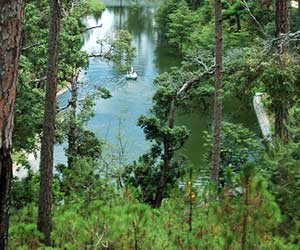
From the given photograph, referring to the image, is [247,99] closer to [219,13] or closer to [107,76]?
[219,13]

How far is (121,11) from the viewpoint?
130 feet

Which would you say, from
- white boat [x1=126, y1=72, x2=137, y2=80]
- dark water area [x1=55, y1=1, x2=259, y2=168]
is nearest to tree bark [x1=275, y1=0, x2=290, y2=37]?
dark water area [x1=55, y1=1, x2=259, y2=168]

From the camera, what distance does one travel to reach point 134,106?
19.1m

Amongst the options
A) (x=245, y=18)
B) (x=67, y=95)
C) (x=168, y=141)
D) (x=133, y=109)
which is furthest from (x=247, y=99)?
(x=245, y=18)

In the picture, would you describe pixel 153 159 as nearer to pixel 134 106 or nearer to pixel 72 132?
pixel 72 132

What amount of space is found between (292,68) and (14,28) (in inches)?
198

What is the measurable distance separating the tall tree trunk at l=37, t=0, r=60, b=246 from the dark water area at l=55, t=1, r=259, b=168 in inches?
102

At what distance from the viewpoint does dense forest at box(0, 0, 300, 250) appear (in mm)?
3887

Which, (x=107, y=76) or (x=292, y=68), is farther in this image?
(x=107, y=76)

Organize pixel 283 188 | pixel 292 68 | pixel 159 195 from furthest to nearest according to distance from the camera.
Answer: pixel 159 195, pixel 292 68, pixel 283 188

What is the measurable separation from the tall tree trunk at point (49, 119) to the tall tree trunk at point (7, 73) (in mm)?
4067

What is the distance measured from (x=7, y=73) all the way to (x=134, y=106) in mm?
16714

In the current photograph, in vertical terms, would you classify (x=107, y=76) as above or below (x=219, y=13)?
below

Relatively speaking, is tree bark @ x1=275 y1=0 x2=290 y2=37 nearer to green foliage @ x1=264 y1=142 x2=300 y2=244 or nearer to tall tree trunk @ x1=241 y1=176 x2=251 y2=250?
green foliage @ x1=264 y1=142 x2=300 y2=244
